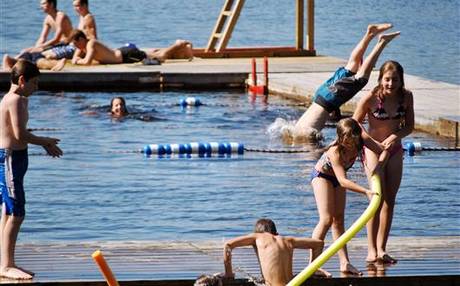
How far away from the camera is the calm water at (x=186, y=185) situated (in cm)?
1403

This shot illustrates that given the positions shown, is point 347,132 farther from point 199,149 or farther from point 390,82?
point 199,149

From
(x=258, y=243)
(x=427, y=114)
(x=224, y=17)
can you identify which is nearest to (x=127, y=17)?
(x=224, y=17)

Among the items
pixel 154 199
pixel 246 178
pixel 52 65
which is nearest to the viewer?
pixel 154 199

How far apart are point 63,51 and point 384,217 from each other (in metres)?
Answer: 16.4

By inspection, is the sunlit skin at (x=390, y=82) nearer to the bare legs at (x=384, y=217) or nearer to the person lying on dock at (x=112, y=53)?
the bare legs at (x=384, y=217)

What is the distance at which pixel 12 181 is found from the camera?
9.73m

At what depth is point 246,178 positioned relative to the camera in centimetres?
1705

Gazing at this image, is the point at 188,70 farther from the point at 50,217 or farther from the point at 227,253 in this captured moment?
the point at 227,253

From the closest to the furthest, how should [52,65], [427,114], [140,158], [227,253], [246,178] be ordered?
[227,253], [246,178], [140,158], [427,114], [52,65]

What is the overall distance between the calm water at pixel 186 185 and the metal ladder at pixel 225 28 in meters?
5.60

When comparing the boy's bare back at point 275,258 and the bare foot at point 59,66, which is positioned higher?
the boy's bare back at point 275,258

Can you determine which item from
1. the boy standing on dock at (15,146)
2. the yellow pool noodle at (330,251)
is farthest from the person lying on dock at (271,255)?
the boy standing on dock at (15,146)

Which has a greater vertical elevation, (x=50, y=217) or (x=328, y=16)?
(x=50, y=217)

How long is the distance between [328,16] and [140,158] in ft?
140
